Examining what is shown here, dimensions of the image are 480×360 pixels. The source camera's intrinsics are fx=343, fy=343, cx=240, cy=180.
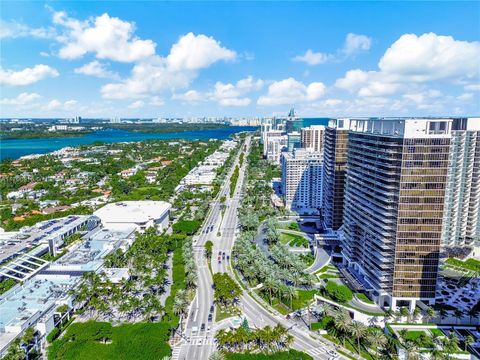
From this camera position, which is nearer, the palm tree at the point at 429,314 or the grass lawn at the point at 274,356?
the grass lawn at the point at 274,356

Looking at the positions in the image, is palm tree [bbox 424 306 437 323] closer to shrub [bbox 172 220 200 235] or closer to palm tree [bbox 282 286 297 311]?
palm tree [bbox 282 286 297 311]

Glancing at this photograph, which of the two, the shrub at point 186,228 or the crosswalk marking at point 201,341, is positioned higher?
the shrub at point 186,228

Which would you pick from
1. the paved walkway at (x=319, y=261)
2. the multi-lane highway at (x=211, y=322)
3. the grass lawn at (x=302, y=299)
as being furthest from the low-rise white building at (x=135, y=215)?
the grass lawn at (x=302, y=299)

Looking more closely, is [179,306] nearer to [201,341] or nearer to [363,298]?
[201,341]

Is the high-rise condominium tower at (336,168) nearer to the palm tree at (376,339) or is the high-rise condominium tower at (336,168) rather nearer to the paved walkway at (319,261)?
the paved walkway at (319,261)

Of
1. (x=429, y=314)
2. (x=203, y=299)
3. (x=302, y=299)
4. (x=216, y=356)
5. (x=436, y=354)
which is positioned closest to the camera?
(x=436, y=354)

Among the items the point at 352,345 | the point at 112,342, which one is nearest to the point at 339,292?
the point at 352,345

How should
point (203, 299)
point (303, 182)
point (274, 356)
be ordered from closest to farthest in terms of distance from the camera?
point (274, 356) → point (203, 299) → point (303, 182)
